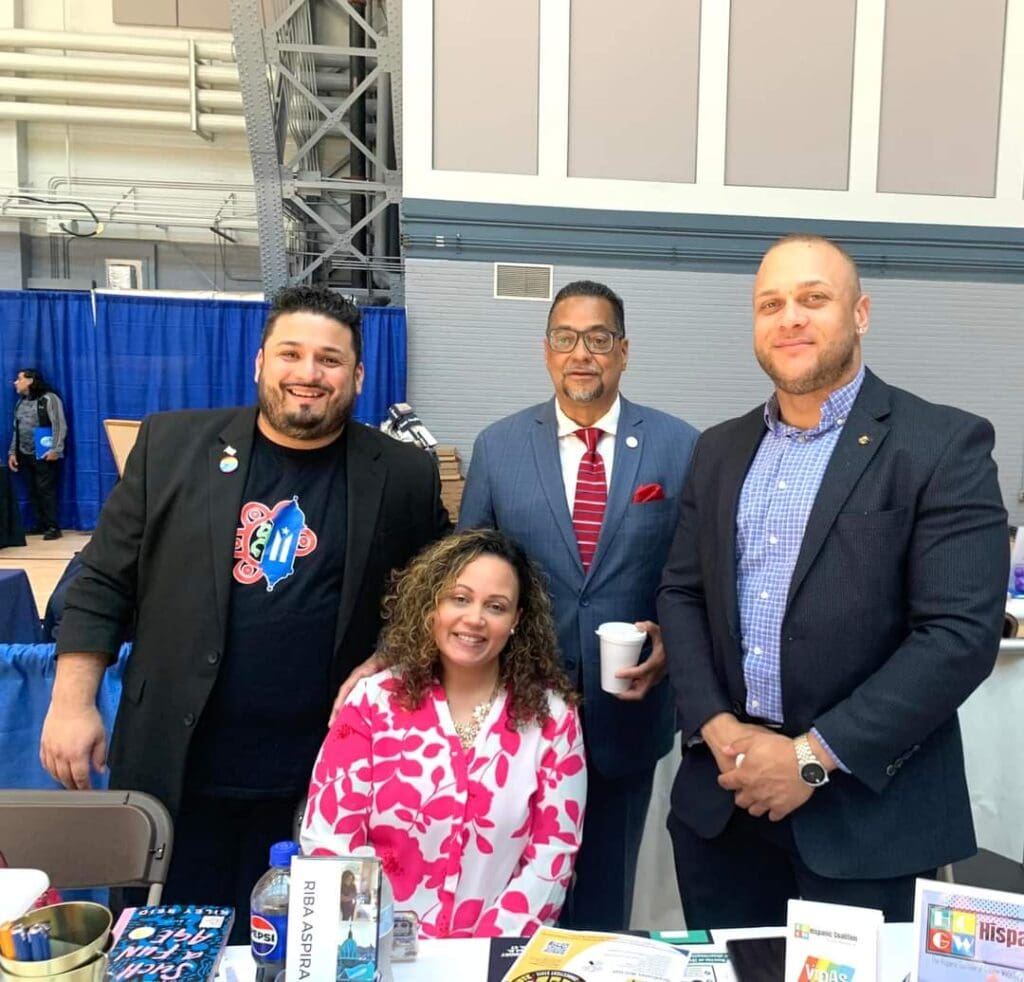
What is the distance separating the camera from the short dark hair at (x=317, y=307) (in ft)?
6.45

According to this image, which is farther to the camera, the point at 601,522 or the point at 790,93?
the point at 790,93

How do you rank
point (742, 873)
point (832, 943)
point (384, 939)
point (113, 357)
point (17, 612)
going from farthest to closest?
point (113, 357) < point (17, 612) < point (742, 873) < point (384, 939) < point (832, 943)

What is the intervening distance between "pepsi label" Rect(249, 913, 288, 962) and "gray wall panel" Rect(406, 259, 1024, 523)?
764 cm

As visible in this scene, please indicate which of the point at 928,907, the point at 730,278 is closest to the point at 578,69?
the point at 730,278

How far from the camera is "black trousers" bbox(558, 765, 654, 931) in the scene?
220cm

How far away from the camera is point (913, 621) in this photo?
1492 mm

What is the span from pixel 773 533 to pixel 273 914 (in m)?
1.08

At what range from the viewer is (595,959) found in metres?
1.23

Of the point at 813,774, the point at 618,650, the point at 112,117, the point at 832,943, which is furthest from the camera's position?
the point at 112,117

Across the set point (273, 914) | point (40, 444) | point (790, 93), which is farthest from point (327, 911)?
point (40, 444)

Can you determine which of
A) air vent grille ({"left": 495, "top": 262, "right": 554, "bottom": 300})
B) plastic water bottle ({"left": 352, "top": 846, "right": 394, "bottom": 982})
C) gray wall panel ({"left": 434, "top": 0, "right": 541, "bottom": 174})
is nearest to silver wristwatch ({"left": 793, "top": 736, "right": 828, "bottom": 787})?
plastic water bottle ({"left": 352, "top": 846, "right": 394, "bottom": 982})

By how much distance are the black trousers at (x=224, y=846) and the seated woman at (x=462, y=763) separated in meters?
0.39

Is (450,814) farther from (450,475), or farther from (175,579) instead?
(450,475)

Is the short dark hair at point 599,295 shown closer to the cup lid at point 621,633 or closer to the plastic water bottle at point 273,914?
the cup lid at point 621,633
